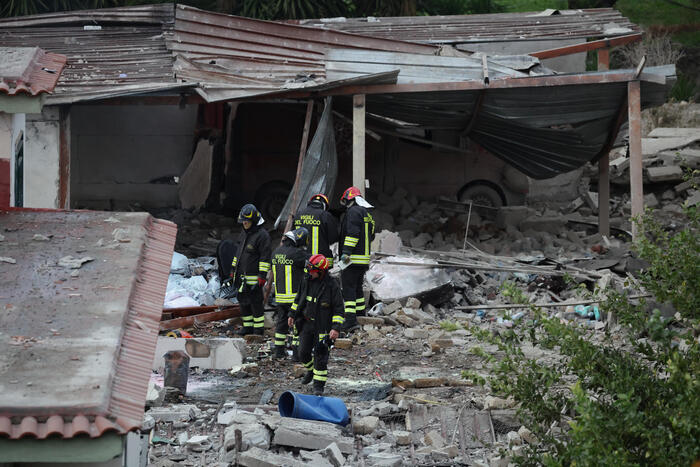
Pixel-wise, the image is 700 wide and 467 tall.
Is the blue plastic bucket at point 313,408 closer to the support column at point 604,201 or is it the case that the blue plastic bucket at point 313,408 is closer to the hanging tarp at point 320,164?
the hanging tarp at point 320,164

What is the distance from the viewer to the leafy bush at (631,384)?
15.4ft

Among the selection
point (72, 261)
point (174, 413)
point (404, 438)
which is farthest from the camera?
point (174, 413)

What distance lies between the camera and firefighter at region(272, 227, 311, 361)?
999 cm

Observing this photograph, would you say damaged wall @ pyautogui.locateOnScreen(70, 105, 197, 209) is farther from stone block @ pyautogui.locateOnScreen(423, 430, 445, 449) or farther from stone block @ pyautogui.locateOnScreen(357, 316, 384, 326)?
stone block @ pyautogui.locateOnScreen(423, 430, 445, 449)

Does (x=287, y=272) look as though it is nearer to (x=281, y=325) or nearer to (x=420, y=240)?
(x=281, y=325)

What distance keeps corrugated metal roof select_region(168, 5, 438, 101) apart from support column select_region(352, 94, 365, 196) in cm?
64

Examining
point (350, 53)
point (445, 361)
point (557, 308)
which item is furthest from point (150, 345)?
point (350, 53)

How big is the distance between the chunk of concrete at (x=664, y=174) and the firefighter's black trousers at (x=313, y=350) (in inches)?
465

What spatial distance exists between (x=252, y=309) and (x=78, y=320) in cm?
672

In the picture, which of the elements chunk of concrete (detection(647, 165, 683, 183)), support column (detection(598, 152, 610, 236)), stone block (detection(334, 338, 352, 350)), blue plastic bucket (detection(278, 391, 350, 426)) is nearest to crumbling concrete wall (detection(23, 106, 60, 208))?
stone block (detection(334, 338, 352, 350))

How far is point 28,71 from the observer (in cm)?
651

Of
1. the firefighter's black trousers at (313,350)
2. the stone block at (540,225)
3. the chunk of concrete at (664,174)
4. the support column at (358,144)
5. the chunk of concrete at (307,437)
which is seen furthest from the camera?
the chunk of concrete at (664,174)

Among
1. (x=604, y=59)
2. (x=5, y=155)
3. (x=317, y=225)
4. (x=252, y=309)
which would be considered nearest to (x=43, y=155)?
(x=252, y=309)

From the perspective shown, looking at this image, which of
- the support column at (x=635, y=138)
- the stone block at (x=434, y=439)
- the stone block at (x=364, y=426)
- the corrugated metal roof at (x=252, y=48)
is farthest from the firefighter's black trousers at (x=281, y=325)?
the support column at (x=635, y=138)
